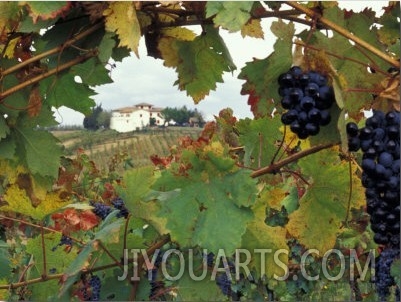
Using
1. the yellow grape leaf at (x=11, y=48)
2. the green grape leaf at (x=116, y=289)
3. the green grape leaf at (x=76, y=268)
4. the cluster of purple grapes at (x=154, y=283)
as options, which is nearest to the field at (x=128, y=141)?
the cluster of purple grapes at (x=154, y=283)

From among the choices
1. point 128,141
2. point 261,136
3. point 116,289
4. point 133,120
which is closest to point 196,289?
point 116,289

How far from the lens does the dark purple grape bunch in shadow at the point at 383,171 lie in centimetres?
154

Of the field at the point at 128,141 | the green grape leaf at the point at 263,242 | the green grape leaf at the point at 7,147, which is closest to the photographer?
the green grape leaf at the point at 263,242

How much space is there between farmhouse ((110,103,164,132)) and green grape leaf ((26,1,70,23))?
3318cm

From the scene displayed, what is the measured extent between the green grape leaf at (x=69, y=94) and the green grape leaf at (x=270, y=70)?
617mm

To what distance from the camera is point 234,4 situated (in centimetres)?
167

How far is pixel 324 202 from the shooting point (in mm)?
2205

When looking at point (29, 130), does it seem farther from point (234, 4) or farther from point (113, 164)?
point (113, 164)

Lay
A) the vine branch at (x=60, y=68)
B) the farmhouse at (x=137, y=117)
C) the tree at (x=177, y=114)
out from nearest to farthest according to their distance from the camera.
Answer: the vine branch at (x=60, y=68) → the tree at (x=177, y=114) → the farmhouse at (x=137, y=117)

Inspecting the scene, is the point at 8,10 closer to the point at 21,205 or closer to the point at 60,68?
the point at 60,68

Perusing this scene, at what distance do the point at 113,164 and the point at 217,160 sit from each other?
599 centimetres

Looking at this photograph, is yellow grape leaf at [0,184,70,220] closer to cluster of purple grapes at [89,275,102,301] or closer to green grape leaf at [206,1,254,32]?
cluster of purple grapes at [89,275,102,301]

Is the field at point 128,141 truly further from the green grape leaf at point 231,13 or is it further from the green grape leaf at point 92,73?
the green grape leaf at point 231,13

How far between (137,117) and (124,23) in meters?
40.5
